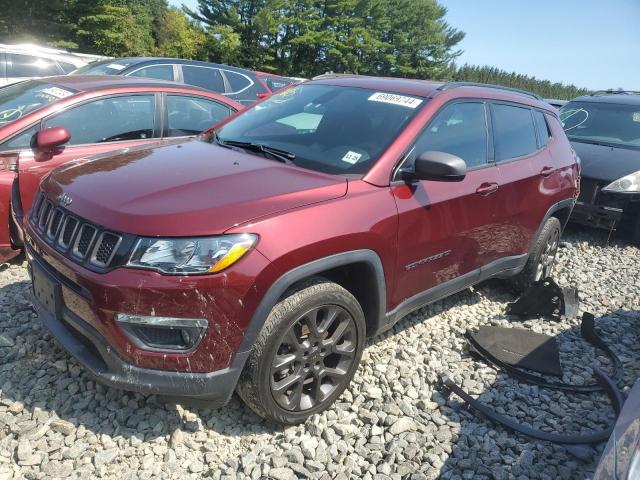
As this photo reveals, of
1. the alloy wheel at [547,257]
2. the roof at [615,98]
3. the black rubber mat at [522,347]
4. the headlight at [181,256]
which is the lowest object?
the black rubber mat at [522,347]

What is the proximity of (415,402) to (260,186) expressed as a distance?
161 cm

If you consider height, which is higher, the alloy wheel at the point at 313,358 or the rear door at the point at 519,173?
the rear door at the point at 519,173

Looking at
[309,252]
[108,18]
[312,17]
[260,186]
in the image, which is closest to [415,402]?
[309,252]

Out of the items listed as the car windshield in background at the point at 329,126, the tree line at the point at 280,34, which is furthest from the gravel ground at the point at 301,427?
the tree line at the point at 280,34

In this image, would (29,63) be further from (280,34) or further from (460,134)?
(280,34)

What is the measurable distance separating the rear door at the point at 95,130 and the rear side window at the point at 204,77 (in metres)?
3.39

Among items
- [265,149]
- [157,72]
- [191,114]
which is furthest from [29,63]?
[265,149]

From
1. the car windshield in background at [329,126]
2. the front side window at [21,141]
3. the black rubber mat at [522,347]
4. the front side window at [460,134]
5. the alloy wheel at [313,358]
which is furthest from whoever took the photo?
the front side window at [21,141]

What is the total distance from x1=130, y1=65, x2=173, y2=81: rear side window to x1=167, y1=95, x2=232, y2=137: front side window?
9.39 feet

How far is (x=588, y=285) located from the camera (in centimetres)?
523

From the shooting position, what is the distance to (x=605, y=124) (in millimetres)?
7531

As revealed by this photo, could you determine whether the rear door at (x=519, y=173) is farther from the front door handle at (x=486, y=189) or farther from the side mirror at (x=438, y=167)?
the side mirror at (x=438, y=167)

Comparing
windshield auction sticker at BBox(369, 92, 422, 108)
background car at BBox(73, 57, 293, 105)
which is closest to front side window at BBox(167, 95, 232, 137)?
windshield auction sticker at BBox(369, 92, 422, 108)

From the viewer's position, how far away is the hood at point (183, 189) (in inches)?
88.3
